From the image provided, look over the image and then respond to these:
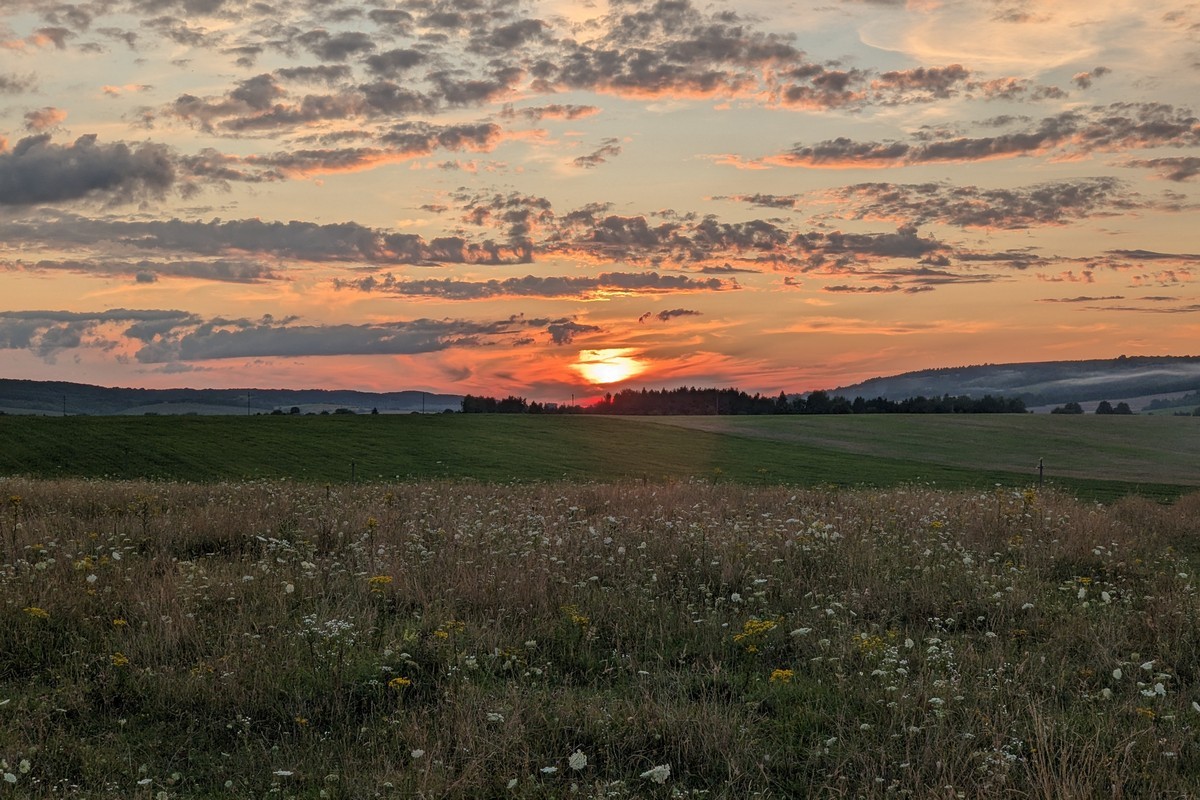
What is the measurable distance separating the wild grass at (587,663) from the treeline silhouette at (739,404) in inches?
4091

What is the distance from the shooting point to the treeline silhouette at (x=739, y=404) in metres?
130

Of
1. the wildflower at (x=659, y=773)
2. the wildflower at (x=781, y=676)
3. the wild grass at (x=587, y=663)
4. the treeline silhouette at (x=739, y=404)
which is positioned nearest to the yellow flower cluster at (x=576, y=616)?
the wild grass at (x=587, y=663)

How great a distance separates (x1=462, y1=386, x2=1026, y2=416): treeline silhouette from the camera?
427 feet

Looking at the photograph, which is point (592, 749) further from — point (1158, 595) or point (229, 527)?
point (229, 527)

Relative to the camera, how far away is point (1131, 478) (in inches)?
2325

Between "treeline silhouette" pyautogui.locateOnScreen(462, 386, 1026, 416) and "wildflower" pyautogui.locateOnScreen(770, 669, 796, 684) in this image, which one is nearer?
"wildflower" pyautogui.locateOnScreen(770, 669, 796, 684)

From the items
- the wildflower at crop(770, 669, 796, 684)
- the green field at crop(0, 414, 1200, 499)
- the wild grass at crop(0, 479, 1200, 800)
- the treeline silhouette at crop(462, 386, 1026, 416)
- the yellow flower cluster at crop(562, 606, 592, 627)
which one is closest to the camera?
the wild grass at crop(0, 479, 1200, 800)

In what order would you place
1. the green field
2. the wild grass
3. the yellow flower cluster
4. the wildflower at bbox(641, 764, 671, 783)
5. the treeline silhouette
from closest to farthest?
the wildflower at bbox(641, 764, 671, 783) < the wild grass < the yellow flower cluster < the green field < the treeline silhouette

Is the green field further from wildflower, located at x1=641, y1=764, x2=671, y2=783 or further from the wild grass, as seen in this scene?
wildflower, located at x1=641, y1=764, x2=671, y2=783

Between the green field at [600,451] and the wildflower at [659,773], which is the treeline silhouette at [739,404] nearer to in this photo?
the green field at [600,451]

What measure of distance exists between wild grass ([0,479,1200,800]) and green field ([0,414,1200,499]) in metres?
14.8

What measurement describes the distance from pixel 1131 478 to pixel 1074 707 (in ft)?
193

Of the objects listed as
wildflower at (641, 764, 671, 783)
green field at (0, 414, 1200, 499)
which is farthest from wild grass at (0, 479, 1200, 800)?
green field at (0, 414, 1200, 499)

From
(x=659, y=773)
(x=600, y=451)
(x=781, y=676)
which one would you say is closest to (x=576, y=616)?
(x=781, y=676)
